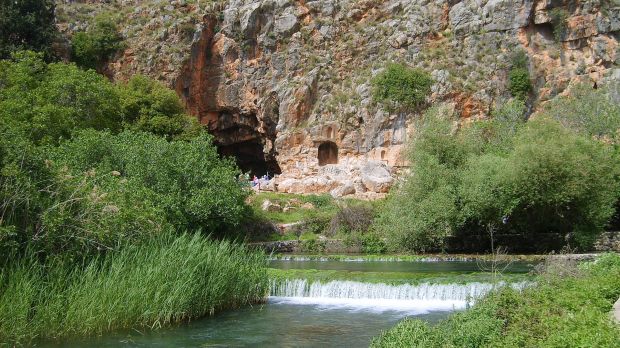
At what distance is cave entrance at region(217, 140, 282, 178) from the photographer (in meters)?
62.4

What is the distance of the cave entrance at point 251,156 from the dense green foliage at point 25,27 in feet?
61.9

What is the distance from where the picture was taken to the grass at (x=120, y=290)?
1238cm

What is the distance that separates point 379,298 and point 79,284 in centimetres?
1000

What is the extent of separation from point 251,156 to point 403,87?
21247 mm

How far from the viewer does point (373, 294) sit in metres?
20.2

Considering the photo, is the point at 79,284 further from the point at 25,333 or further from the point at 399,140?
the point at 399,140

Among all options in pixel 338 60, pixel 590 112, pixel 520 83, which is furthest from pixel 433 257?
pixel 338 60

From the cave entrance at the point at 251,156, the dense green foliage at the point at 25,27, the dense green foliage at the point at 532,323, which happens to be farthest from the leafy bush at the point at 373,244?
the dense green foliage at the point at 25,27

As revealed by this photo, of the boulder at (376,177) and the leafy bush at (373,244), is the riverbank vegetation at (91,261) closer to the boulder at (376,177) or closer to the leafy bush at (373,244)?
the leafy bush at (373,244)

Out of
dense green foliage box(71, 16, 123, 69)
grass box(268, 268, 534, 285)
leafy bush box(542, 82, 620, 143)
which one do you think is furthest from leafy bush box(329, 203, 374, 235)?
dense green foliage box(71, 16, 123, 69)

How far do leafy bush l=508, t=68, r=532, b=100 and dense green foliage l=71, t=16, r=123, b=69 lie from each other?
34.6 metres

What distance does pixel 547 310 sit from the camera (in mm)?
10766

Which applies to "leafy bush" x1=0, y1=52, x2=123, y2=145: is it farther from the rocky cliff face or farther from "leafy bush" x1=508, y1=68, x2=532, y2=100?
"leafy bush" x1=508, y1=68, x2=532, y2=100

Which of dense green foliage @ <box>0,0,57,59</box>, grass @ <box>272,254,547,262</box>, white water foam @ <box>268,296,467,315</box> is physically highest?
dense green foliage @ <box>0,0,57,59</box>
